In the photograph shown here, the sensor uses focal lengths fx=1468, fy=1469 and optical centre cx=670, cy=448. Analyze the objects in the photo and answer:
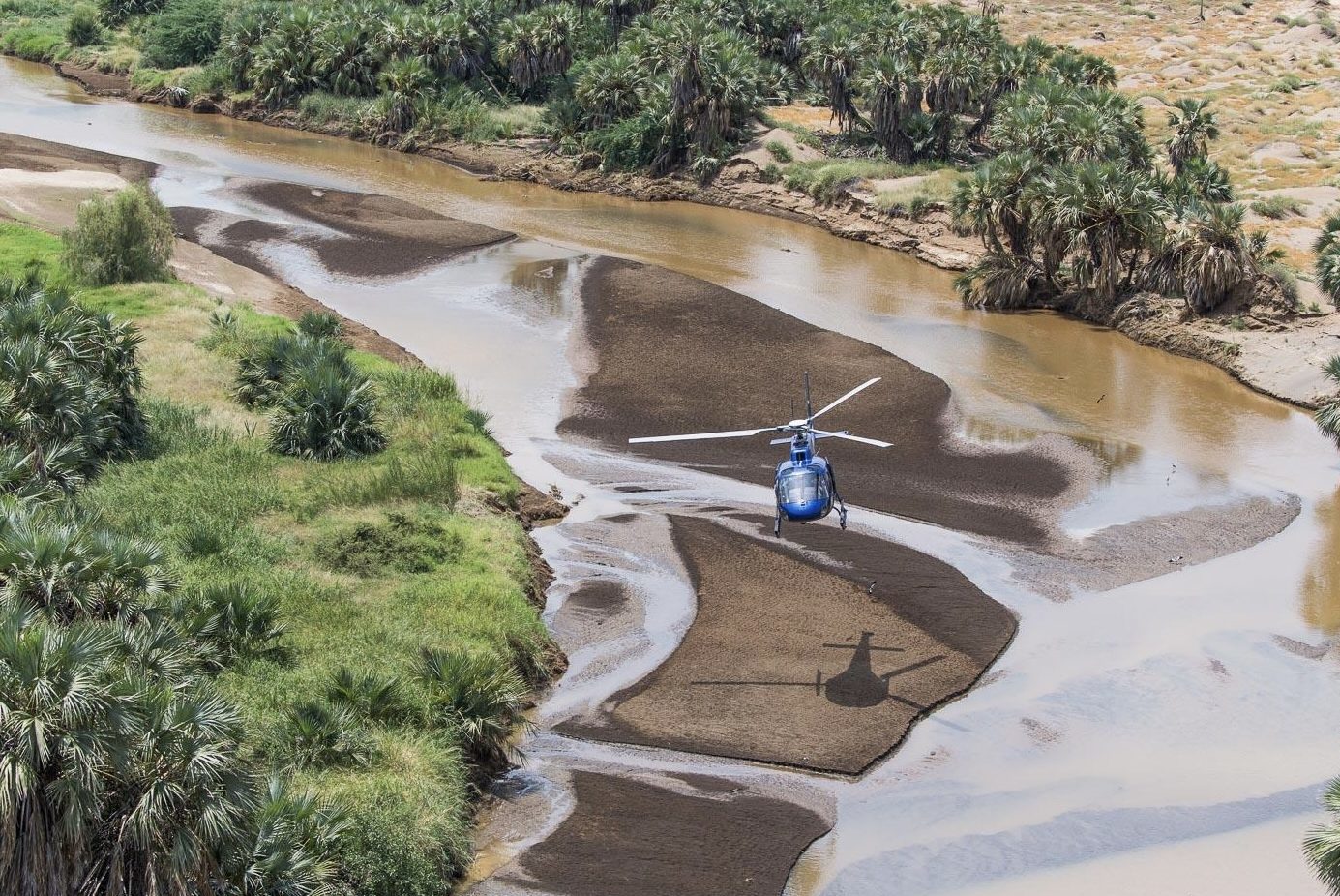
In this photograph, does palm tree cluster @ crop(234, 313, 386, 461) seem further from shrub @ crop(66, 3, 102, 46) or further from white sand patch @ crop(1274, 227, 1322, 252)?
shrub @ crop(66, 3, 102, 46)

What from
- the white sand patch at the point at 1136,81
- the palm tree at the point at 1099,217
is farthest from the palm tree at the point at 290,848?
the white sand patch at the point at 1136,81

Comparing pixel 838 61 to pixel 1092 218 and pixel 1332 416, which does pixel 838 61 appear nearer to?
pixel 1092 218

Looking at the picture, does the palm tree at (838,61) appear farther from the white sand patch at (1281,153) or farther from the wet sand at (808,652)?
the wet sand at (808,652)

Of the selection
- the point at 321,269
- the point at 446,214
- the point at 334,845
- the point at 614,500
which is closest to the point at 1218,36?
the point at 446,214

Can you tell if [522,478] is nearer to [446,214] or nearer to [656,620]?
[656,620]

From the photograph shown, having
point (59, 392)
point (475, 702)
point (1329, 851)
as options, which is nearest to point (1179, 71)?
point (59, 392)

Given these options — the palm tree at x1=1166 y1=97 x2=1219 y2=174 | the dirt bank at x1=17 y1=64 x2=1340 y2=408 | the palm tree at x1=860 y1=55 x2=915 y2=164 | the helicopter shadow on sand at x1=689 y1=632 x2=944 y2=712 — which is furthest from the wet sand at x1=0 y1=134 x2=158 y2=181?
the helicopter shadow on sand at x1=689 y1=632 x2=944 y2=712
